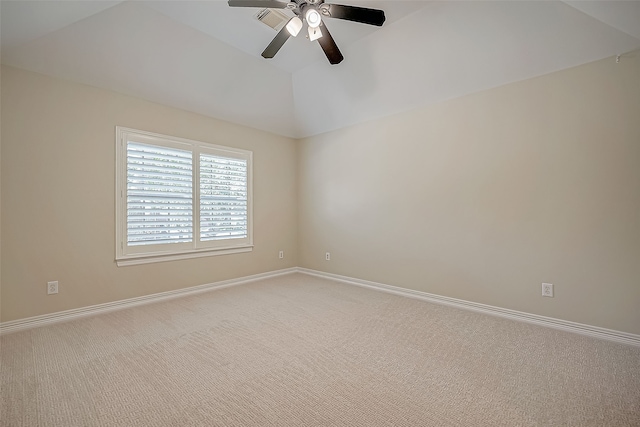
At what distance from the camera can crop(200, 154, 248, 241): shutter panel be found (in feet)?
13.6

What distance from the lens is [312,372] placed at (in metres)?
2.06

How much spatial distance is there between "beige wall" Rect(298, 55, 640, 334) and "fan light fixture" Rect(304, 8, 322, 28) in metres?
2.10

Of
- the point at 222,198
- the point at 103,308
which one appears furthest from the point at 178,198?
the point at 103,308

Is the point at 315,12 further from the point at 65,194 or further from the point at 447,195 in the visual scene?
the point at 65,194

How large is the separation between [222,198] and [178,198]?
0.67 metres

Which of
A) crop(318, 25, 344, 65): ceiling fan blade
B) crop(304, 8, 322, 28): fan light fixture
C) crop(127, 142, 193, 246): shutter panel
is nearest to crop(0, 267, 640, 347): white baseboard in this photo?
crop(127, 142, 193, 246): shutter panel

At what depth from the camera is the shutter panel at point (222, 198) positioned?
416 cm

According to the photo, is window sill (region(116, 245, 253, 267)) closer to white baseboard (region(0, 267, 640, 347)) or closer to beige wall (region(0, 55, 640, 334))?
beige wall (region(0, 55, 640, 334))

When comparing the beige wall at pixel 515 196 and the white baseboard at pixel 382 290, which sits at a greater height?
the beige wall at pixel 515 196

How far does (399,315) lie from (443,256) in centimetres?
98

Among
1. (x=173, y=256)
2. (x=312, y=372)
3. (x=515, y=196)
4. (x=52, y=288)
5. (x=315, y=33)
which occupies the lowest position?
(x=312, y=372)

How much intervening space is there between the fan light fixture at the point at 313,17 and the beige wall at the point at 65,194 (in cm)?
250

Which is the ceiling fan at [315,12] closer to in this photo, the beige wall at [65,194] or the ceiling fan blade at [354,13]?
the ceiling fan blade at [354,13]

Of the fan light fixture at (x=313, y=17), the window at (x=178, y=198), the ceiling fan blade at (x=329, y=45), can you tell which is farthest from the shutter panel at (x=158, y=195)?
the fan light fixture at (x=313, y=17)
